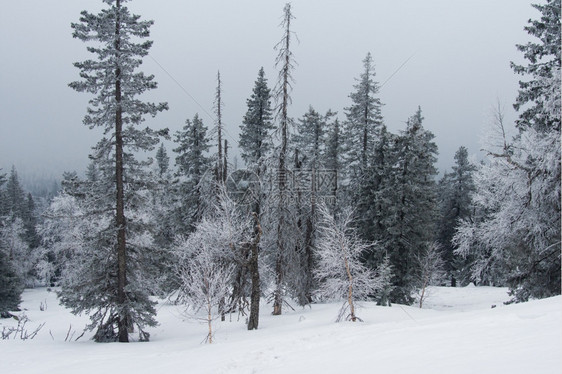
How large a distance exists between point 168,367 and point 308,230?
12.5m

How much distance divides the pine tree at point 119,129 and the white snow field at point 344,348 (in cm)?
172

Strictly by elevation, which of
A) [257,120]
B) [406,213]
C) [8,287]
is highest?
[257,120]

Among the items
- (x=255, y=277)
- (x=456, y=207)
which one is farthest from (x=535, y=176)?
(x=456, y=207)

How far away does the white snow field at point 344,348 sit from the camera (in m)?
6.11

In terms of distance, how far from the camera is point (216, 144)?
23453 millimetres

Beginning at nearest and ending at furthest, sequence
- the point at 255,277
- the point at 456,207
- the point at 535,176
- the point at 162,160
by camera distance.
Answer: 1. the point at 535,176
2. the point at 255,277
3. the point at 456,207
4. the point at 162,160

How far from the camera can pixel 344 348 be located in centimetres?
943

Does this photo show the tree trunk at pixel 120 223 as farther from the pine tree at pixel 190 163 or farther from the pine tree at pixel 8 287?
the pine tree at pixel 8 287

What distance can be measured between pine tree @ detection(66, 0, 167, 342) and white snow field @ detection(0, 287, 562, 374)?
1.72m

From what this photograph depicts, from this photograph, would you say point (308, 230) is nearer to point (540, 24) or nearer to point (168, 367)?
point (168, 367)

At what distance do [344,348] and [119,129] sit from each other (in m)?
12.9

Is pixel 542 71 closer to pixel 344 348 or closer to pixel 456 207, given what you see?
pixel 344 348

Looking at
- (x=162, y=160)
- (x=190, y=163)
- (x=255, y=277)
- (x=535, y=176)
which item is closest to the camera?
(x=535, y=176)

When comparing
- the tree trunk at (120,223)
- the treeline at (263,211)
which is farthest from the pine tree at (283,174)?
the tree trunk at (120,223)
